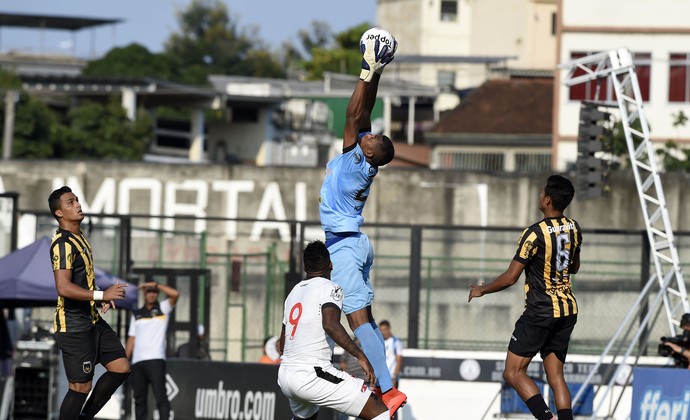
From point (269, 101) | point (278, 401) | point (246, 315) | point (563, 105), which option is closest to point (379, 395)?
point (278, 401)

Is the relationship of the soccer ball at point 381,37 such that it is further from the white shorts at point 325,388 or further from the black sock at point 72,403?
the black sock at point 72,403

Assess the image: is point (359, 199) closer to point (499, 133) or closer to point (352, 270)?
point (352, 270)

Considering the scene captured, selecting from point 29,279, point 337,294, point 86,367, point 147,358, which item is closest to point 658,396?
point 337,294

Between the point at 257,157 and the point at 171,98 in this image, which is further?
the point at 257,157

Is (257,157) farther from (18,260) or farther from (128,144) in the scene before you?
(18,260)

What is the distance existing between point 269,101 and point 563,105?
73.0 ft

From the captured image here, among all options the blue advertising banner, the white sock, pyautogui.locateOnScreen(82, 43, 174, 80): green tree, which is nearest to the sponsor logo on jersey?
the white sock

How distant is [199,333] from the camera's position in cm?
1928

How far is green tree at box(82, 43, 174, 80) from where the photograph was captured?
227 ft

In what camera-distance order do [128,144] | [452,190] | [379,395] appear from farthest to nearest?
[128,144] < [452,190] < [379,395]

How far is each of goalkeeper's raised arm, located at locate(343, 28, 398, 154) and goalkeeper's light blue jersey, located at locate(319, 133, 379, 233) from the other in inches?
6.1

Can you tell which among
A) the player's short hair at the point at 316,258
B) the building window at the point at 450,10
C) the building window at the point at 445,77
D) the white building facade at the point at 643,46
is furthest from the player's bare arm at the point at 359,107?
the building window at the point at 450,10

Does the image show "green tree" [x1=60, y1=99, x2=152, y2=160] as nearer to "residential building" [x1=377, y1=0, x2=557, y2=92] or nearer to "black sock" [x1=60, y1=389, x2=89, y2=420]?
"residential building" [x1=377, y1=0, x2=557, y2=92]

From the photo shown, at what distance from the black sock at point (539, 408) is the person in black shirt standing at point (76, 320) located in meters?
3.40
